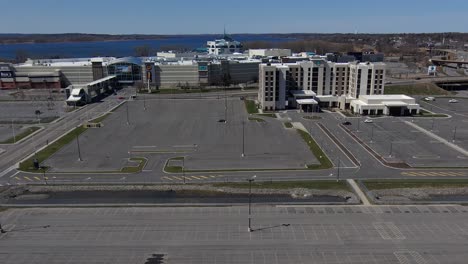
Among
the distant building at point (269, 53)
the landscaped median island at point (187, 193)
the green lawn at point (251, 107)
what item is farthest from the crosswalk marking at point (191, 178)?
the distant building at point (269, 53)

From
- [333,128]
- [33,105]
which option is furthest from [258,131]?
[33,105]

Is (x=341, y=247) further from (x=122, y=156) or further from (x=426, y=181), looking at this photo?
(x=122, y=156)

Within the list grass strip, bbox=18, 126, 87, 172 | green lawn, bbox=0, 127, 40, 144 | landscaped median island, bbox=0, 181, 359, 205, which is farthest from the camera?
green lawn, bbox=0, 127, 40, 144

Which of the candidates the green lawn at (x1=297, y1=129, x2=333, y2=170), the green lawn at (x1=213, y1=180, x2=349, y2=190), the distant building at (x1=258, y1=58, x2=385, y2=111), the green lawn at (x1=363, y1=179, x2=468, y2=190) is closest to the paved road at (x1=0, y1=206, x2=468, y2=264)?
the green lawn at (x1=363, y1=179, x2=468, y2=190)

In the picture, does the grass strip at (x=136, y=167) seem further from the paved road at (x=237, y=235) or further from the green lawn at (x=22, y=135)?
the green lawn at (x=22, y=135)

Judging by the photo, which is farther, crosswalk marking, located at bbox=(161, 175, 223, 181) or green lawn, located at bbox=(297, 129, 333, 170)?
green lawn, located at bbox=(297, 129, 333, 170)

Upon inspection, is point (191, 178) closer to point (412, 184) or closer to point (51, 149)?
point (51, 149)

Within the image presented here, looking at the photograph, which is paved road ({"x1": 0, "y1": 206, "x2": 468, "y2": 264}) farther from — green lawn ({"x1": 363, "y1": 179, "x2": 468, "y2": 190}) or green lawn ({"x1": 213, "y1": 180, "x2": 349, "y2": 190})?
green lawn ({"x1": 213, "y1": 180, "x2": 349, "y2": 190})
